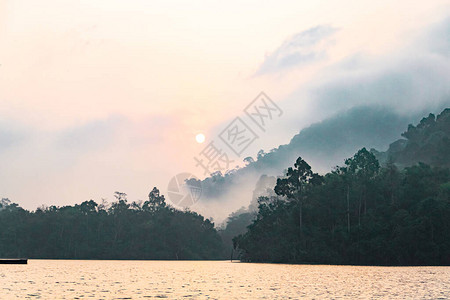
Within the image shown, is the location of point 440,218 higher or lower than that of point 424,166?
lower

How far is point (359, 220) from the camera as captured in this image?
164625 millimetres

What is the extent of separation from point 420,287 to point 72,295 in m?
39.8

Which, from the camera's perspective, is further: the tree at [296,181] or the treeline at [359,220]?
the tree at [296,181]

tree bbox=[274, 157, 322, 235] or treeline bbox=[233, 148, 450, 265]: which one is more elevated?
tree bbox=[274, 157, 322, 235]

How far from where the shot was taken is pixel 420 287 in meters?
71.2

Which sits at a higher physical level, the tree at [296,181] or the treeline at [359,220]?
the tree at [296,181]

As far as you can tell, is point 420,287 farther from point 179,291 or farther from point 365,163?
point 365,163

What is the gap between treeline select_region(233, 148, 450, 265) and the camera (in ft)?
483

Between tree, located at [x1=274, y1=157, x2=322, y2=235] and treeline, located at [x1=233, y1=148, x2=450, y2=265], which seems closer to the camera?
treeline, located at [x1=233, y1=148, x2=450, y2=265]

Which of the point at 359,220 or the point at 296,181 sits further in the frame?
the point at 296,181

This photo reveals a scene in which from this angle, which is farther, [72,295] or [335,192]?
[335,192]

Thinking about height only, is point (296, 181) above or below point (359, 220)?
above

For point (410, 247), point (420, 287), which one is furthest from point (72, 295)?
point (410, 247)

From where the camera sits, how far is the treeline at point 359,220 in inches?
5792
